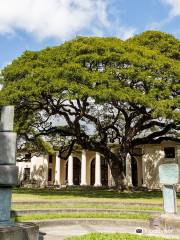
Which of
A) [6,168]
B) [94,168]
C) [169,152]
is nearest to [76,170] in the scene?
[94,168]

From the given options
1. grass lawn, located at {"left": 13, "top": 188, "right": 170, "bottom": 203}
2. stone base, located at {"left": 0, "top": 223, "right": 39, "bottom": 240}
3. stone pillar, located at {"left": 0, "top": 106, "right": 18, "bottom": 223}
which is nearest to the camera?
stone base, located at {"left": 0, "top": 223, "right": 39, "bottom": 240}

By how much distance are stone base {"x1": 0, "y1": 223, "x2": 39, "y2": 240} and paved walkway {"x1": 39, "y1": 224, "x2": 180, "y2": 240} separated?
2.38m

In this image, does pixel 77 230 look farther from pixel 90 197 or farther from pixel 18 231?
pixel 90 197

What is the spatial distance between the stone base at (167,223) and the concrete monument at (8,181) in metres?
4.76

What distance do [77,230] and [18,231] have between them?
14.9ft

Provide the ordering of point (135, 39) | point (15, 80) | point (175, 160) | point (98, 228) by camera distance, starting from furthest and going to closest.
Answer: point (175, 160) < point (135, 39) < point (15, 80) < point (98, 228)

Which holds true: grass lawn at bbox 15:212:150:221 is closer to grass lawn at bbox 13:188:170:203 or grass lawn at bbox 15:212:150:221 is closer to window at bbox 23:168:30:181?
grass lawn at bbox 13:188:170:203

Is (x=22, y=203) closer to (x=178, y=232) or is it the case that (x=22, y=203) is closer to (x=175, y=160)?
(x=178, y=232)

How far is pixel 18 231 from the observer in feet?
19.6

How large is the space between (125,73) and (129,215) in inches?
344

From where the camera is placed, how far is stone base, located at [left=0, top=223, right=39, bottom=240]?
5.75m

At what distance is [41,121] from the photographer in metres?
24.9

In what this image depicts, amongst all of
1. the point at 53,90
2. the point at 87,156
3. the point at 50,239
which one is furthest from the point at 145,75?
the point at 87,156

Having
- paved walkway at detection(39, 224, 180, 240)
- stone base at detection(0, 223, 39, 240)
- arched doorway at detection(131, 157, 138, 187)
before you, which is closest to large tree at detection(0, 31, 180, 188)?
paved walkway at detection(39, 224, 180, 240)
